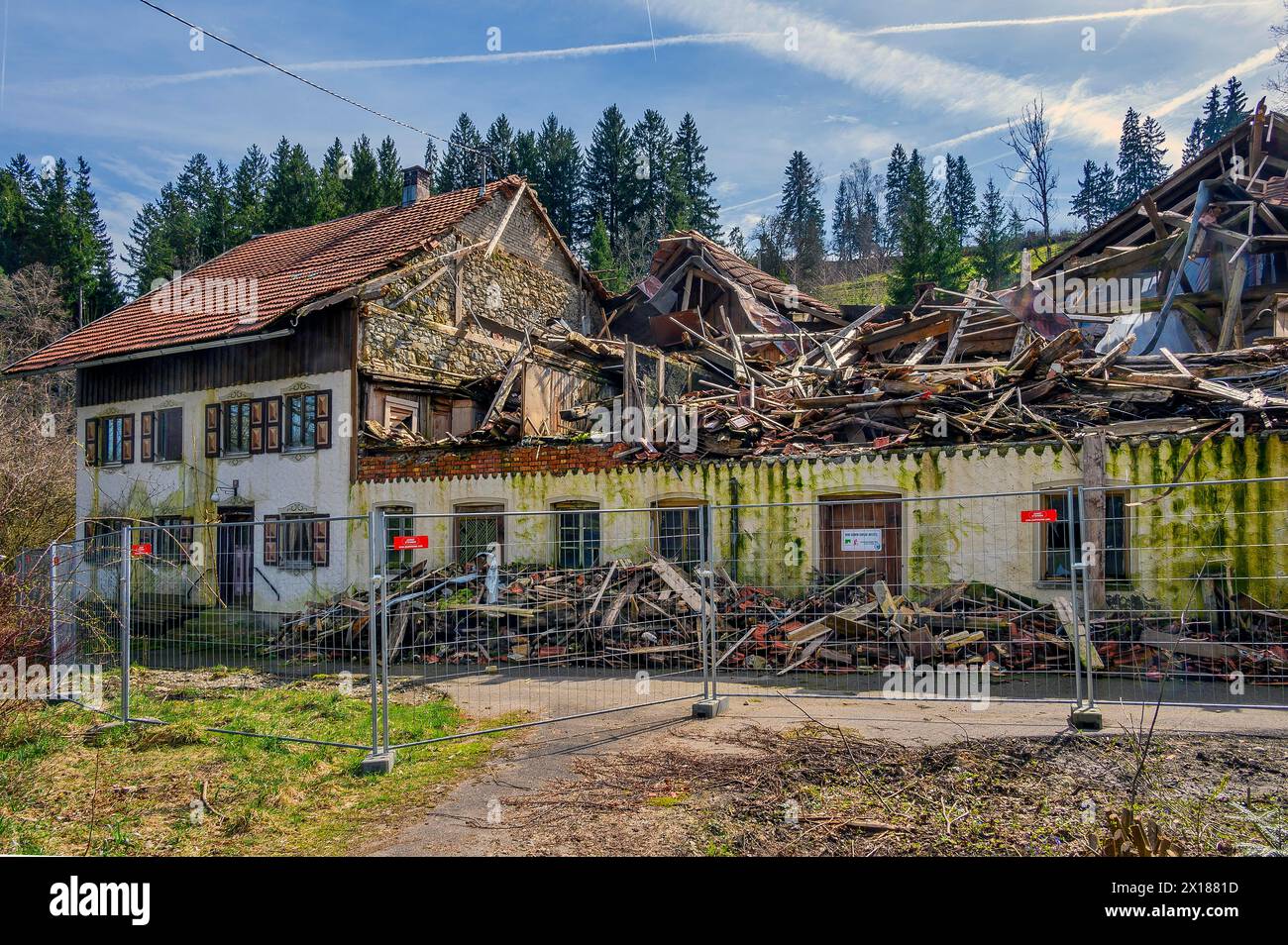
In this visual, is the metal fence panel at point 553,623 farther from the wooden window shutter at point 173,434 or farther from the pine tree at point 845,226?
the pine tree at point 845,226

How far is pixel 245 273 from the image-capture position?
2498cm

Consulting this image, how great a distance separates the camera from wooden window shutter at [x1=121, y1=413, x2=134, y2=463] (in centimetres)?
2269

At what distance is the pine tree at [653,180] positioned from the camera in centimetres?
5753

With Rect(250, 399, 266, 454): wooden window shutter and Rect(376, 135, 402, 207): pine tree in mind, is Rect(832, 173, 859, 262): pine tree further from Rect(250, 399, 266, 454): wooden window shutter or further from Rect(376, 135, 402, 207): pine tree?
Rect(250, 399, 266, 454): wooden window shutter

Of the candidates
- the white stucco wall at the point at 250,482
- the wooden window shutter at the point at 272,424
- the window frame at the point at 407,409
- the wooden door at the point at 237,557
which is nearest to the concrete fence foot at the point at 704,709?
the wooden door at the point at 237,557

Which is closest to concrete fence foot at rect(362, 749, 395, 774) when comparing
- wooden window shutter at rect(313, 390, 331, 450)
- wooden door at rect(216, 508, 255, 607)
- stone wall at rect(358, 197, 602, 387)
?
→ wooden door at rect(216, 508, 255, 607)

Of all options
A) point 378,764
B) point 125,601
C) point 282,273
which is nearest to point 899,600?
point 378,764

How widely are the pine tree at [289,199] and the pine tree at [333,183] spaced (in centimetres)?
58

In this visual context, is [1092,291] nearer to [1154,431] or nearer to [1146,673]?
[1154,431]

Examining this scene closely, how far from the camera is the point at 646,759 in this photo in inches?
263

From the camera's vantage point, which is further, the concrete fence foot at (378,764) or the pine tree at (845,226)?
the pine tree at (845,226)

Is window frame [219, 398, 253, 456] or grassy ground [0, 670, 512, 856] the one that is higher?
window frame [219, 398, 253, 456]

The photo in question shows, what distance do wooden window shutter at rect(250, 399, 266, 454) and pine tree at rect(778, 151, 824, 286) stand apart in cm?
5341

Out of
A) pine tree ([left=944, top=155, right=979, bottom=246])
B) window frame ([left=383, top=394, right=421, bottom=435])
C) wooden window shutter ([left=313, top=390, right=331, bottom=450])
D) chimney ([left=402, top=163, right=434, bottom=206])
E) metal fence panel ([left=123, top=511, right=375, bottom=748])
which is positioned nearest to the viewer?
metal fence panel ([left=123, top=511, right=375, bottom=748])
